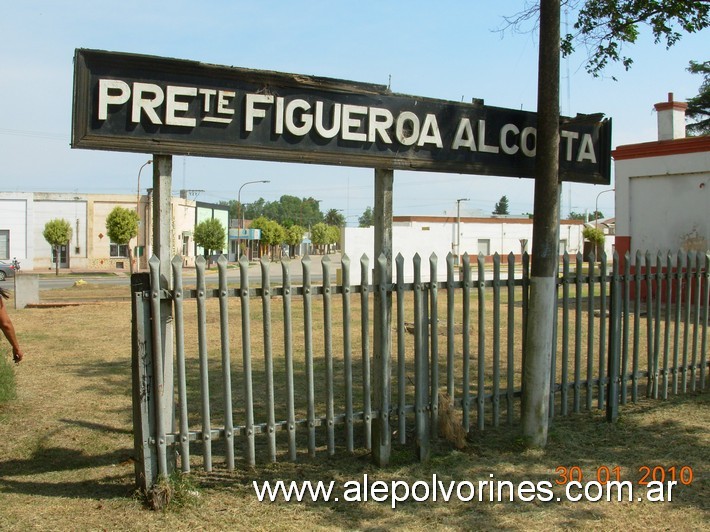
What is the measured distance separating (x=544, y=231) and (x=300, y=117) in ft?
7.60

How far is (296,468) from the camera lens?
5605 millimetres

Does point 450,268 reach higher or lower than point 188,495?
higher

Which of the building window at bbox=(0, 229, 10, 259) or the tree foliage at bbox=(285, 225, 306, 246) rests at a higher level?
the tree foliage at bbox=(285, 225, 306, 246)

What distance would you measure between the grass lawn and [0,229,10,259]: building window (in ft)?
170

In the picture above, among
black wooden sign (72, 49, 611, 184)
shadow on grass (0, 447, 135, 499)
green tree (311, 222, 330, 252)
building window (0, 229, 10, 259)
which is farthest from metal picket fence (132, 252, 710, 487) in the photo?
green tree (311, 222, 330, 252)

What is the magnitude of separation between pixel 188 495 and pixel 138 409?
0.69 m

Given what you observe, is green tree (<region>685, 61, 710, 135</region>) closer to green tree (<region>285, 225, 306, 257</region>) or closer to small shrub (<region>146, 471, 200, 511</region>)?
small shrub (<region>146, 471, 200, 511</region>)

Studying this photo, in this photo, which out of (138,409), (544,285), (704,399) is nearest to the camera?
(138,409)

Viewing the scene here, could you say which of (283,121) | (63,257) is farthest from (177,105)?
(63,257)

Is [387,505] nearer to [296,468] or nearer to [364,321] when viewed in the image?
[296,468]

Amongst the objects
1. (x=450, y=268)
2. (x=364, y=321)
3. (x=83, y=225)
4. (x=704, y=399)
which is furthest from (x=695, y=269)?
(x=83, y=225)

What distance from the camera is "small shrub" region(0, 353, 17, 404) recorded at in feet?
24.2

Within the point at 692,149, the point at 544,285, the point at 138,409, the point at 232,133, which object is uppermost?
the point at 692,149

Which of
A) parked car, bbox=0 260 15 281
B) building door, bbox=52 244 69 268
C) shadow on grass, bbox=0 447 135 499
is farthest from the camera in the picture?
building door, bbox=52 244 69 268
